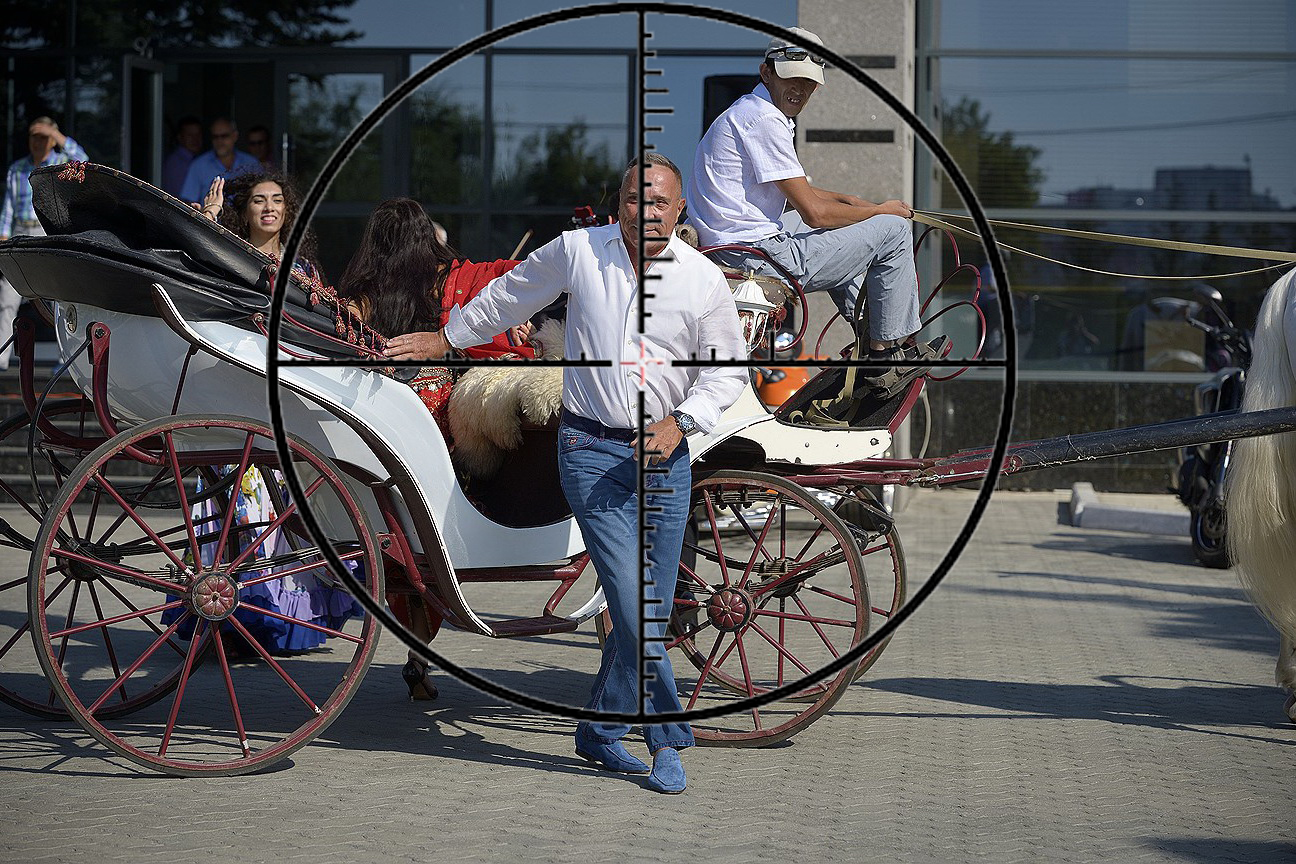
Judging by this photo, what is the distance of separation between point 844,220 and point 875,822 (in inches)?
91.0

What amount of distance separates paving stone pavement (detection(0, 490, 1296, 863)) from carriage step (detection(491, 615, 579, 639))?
0.44 meters

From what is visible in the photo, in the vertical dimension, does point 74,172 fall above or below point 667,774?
above

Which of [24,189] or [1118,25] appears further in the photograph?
[1118,25]

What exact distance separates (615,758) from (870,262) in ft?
7.04

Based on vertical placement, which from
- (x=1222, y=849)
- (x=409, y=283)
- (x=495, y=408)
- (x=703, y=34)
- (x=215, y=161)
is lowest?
(x=1222, y=849)

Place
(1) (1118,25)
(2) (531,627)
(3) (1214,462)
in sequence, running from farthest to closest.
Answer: (1) (1118,25) < (3) (1214,462) < (2) (531,627)

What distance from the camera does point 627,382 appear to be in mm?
4703

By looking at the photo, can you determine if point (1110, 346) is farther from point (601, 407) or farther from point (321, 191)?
point (321, 191)

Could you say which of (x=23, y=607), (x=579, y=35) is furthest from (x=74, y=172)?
(x=579, y=35)

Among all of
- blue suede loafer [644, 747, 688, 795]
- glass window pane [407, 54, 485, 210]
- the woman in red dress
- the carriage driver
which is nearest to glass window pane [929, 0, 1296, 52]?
glass window pane [407, 54, 485, 210]

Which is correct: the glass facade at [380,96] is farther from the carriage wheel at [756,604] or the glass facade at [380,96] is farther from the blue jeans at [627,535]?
the blue jeans at [627,535]

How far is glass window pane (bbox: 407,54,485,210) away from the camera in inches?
576

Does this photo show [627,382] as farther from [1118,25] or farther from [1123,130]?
[1118,25]
